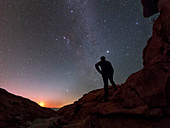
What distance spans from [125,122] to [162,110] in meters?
0.92

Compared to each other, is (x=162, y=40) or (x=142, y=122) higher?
(x=162, y=40)

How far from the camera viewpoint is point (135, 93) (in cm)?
322

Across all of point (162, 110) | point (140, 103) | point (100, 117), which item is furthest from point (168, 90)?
point (100, 117)

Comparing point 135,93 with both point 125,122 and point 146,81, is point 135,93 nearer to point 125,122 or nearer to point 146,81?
→ point 146,81

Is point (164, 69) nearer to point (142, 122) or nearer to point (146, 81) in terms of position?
point (146, 81)

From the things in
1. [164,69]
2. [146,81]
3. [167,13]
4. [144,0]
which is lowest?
[146,81]

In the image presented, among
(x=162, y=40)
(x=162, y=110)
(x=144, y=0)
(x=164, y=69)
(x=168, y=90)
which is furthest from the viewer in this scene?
(x=144, y=0)

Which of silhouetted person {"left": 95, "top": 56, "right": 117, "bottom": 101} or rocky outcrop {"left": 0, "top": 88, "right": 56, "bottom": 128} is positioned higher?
silhouetted person {"left": 95, "top": 56, "right": 117, "bottom": 101}

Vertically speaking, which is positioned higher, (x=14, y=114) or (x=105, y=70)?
(x=105, y=70)

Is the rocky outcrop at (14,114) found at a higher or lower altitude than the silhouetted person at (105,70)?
lower

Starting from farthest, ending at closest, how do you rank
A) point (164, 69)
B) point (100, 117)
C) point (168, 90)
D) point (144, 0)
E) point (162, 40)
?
point (144, 0) → point (162, 40) → point (100, 117) → point (164, 69) → point (168, 90)

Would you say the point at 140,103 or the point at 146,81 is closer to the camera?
the point at 140,103

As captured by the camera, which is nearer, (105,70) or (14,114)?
(105,70)

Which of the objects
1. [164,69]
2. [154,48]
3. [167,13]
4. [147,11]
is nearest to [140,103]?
[164,69]
